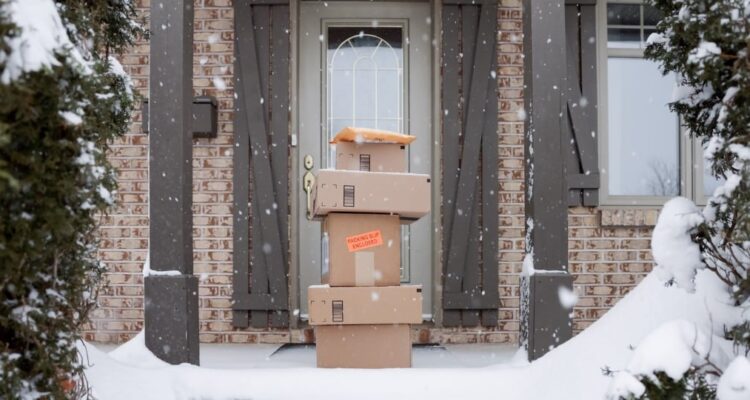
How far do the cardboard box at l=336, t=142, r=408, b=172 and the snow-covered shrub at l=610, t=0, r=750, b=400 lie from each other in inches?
74.3

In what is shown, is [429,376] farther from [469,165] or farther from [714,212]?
[469,165]

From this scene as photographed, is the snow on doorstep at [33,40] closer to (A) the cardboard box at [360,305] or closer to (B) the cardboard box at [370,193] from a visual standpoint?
(B) the cardboard box at [370,193]

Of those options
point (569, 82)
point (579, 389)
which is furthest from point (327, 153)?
point (579, 389)

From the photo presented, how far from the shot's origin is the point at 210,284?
5.85m

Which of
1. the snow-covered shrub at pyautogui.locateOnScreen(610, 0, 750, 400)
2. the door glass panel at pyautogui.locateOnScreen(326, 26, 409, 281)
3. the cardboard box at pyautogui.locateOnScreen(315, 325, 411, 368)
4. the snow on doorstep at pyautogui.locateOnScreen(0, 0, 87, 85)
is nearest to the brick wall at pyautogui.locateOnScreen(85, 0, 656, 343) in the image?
the door glass panel at pyautogui.locateOnScreen(326, 26, 409, 281)

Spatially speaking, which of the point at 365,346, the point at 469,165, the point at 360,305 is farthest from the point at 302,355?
the point at 469,165

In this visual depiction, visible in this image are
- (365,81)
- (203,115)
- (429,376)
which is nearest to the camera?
(429,376)

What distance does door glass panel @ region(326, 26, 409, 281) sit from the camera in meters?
5.98

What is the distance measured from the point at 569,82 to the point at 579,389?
310 cm

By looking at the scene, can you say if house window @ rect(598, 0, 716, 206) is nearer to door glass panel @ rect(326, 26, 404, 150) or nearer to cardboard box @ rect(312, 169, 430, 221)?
door glass panel @ rect(326, 26, 404, 150)

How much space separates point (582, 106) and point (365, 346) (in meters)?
2.70

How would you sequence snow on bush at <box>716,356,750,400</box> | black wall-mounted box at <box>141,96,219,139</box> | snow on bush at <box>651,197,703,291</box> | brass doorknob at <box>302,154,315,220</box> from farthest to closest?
1. brass doorknob at <box>302,154,315,220</box>
2. black wall-mounted box at <box>141,96,219,139</box>
3. snow on bush at <box>651,197,703,291</box>
4. snow on bush at <box>716,356,750,400</box>

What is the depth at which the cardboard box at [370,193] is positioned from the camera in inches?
168

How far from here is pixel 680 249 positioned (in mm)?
2762
